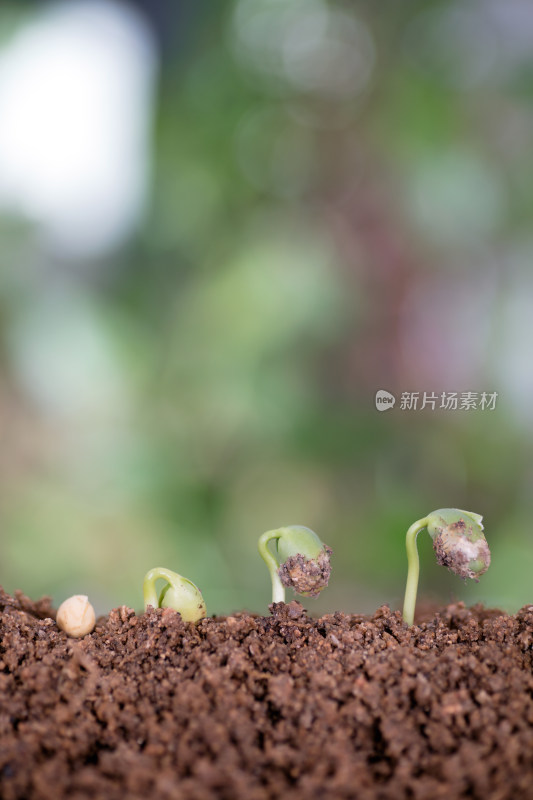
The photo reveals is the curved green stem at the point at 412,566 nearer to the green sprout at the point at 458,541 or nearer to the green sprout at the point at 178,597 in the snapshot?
the green sprout at the point at 458,541

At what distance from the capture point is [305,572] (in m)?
0.59

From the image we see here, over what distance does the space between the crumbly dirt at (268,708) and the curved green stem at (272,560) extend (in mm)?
23

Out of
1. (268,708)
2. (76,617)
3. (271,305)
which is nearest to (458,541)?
(268,708)

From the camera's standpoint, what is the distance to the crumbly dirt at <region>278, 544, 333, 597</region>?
1.92 feet

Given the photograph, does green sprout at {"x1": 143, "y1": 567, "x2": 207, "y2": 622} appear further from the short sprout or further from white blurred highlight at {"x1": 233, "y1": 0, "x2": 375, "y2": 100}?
white blurred highlight at {"x1": 233, "y1": 0, "x2": 375, "y2": 100}

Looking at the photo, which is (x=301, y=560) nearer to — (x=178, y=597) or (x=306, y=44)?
(x=178, y=597)

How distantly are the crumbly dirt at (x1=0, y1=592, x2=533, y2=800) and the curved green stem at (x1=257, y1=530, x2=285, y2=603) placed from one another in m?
0.02

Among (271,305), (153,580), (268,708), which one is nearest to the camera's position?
(268,708)

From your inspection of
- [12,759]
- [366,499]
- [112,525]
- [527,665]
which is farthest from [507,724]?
[112,525]

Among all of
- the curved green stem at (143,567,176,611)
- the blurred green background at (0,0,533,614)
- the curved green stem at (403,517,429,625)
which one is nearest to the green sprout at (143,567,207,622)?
the curved green stem at (143,567,176,611)

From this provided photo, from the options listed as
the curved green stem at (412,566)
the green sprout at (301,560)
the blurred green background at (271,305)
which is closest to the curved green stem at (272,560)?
the green sprout at (301,560)

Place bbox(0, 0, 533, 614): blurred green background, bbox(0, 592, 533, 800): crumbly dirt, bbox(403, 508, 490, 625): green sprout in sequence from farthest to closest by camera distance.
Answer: bbox(0, 0, 533, 614): blurred green background, bbox(403, 508, 490, 625): green sprout, bbox(0, 592, 533, 800): crumbly dirt

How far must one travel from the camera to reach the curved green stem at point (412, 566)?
0.59 m

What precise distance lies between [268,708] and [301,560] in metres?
0.12
